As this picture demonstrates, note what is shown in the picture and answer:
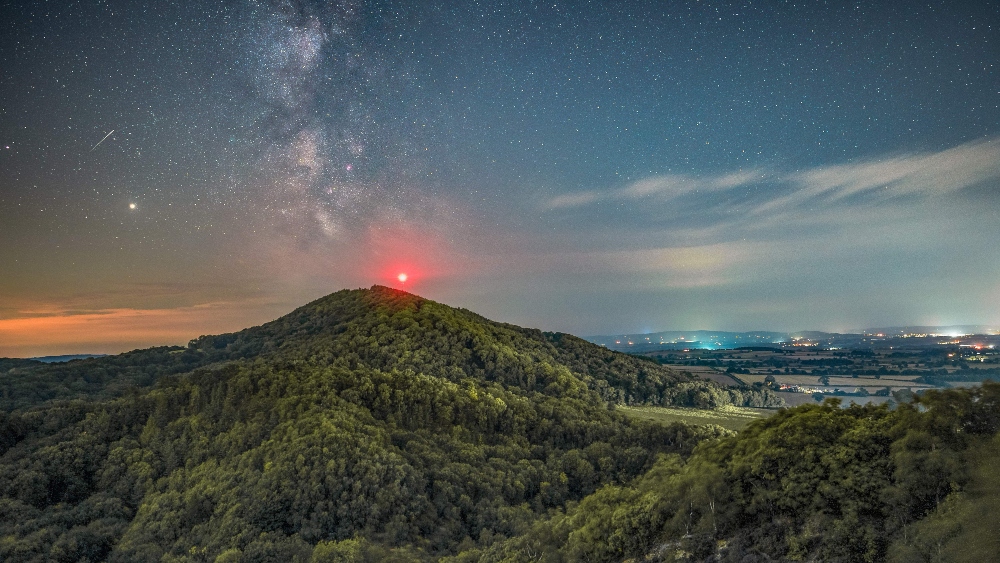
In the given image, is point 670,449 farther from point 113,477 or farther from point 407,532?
point 113,477

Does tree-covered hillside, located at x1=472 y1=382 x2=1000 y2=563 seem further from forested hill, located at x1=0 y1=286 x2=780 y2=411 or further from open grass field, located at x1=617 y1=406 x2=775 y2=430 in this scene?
forested hill, located at x1=0 y1=286 x2=780 y2=411

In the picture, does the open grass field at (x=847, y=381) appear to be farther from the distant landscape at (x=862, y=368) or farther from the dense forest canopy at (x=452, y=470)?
the dense forest canopy at (x=452, y=470)

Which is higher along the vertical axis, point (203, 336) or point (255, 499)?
point (203, 336)

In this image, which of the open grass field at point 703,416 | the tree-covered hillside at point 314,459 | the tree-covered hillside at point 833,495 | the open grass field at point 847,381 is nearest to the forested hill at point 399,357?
the tree-covered hillside at point 314,459

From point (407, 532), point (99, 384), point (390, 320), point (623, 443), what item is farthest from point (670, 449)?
point (99, 384)

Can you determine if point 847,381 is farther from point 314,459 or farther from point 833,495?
point 314,459

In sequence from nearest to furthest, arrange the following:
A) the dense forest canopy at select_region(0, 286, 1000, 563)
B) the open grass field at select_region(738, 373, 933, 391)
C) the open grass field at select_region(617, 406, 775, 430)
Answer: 1. the dense forest canopy at select_region(0, 286, 1000, 563)
2. the open grass field at select_region(617, 406, 775, 430)
3. the open grass field at select_region(738, 373, 933, 391)

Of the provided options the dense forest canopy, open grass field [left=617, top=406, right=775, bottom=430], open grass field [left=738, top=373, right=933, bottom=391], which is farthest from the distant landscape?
the dense forest canopy
